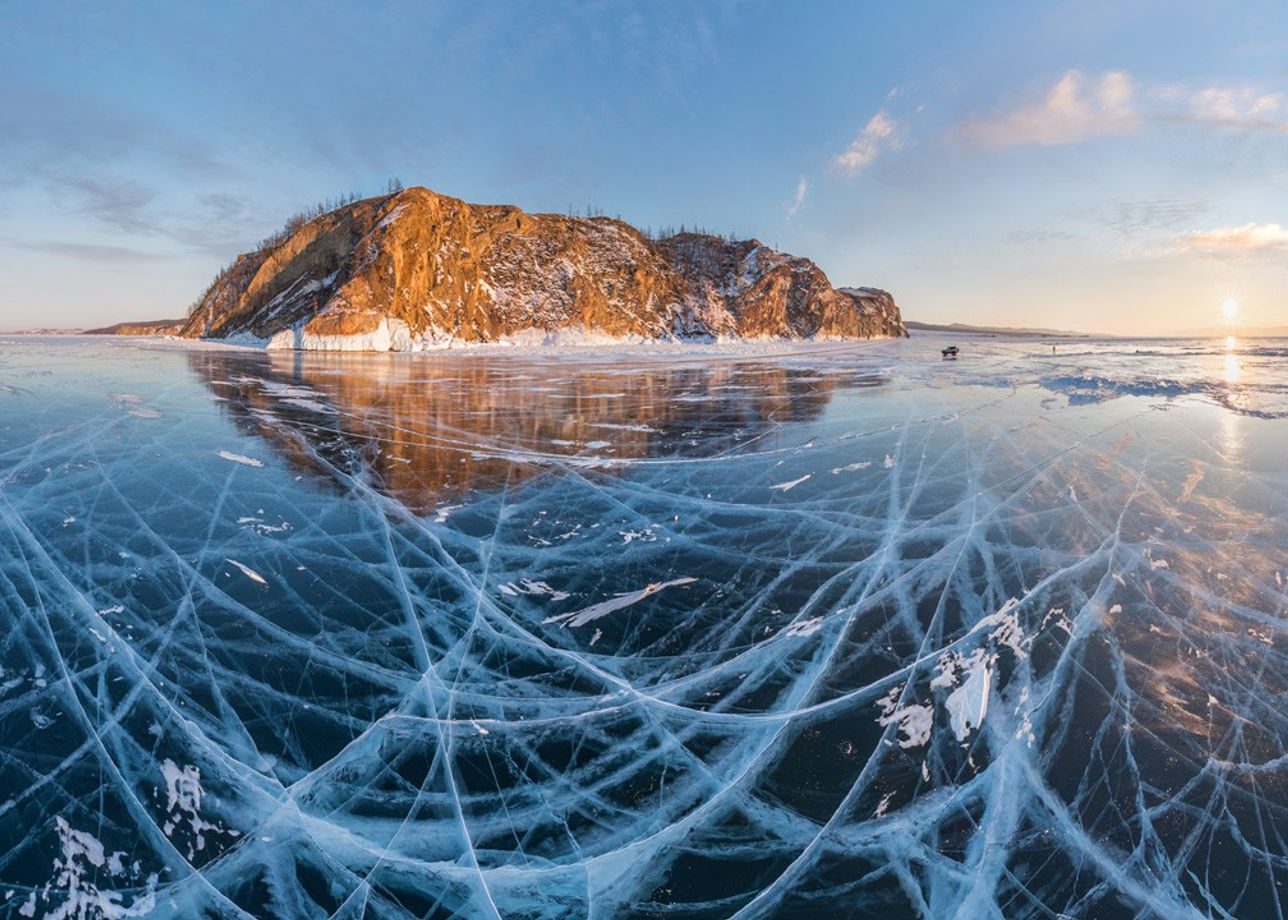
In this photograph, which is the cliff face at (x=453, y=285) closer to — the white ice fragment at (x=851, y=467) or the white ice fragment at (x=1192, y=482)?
the white ice fragment at (x=851, y=467)

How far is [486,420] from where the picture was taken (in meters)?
13.9

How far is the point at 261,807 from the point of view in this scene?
291cm

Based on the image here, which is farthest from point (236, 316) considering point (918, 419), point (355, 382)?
point (918, 419)

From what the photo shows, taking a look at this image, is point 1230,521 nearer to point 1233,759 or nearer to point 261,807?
point 1233,759

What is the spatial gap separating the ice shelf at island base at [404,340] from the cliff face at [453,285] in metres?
0.20

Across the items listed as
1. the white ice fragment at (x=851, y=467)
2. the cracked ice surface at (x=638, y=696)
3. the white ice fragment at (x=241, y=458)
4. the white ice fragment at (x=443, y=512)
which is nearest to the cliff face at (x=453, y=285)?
the white ice fragment at (x=241, y=458)

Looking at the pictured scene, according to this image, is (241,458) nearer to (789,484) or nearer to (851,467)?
(789,484)

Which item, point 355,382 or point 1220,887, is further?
point 355,382

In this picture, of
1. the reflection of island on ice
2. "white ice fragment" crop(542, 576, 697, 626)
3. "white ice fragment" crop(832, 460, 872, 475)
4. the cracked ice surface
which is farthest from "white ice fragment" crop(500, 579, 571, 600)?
"white ice fragment" crop(832, 460, 872, 475)

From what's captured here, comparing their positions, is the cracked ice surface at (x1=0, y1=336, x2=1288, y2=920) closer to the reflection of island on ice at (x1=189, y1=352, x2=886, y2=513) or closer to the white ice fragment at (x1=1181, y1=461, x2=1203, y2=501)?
the white ice fragment at (x1=1181, y1=461, x2=1203, y2=501)

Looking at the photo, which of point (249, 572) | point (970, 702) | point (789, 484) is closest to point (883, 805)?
point (970, 702)

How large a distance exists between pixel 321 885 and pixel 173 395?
18.5 m

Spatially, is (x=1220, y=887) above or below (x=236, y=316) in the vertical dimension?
below

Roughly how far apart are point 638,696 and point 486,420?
437 inches
